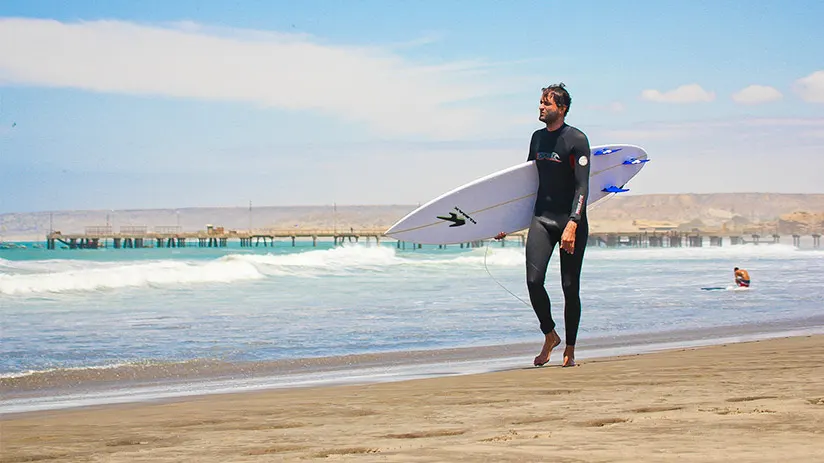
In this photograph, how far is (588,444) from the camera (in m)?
3.28

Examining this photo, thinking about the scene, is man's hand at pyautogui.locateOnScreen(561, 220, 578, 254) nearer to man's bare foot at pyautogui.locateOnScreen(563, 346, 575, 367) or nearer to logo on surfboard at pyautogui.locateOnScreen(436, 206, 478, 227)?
man's bare foot at pyautogui.locateOnScreen(563, 346, 575, 367)

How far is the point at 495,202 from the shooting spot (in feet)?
23.1

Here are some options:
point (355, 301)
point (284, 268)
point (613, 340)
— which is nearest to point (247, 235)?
point (284, 268)

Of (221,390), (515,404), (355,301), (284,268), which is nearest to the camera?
(515,404)

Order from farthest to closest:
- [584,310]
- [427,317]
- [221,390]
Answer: [584,310] → [427,317] → [221,390]

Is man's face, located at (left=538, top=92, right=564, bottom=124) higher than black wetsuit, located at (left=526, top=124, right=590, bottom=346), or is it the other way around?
man's face, located at (left=538, top=92, right=564, bottom=124)

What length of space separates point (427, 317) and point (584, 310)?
2.23 metres

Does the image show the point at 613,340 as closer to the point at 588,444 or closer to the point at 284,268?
the point at 588,444

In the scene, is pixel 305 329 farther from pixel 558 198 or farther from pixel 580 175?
pixel 580 175

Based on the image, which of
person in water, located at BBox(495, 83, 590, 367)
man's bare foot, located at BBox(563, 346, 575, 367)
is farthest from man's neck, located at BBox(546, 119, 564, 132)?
man's bare foot, located at BBox(563, 346, 575, 367)

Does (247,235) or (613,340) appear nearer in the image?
(613,340)

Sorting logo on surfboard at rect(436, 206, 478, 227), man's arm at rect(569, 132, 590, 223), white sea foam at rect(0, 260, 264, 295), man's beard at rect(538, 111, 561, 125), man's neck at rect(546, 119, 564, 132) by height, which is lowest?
white sea foam at rect(0, 260, 264, 295)

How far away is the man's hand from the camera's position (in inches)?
234

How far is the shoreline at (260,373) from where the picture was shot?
605cm
